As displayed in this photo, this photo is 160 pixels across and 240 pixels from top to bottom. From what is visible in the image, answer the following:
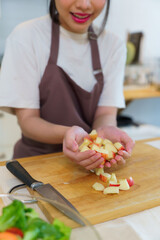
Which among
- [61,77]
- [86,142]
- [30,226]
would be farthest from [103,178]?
[61,77]

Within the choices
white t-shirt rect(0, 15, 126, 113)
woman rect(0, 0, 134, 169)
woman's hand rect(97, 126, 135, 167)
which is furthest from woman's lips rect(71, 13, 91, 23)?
woman's hand rect(97, 126, 135, 167)

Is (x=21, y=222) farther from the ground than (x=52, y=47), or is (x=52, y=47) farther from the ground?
(x=52, y=47)

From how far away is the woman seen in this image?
41.9 inches

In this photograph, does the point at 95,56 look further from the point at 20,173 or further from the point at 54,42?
the point at 20,173

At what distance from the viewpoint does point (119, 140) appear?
A: 0.97 meters

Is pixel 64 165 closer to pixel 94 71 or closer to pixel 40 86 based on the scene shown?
pixel 40 86

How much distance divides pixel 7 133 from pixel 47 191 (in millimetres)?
1672

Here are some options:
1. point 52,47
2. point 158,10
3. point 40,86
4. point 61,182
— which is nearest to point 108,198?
point 61,182

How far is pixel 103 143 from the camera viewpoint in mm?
931

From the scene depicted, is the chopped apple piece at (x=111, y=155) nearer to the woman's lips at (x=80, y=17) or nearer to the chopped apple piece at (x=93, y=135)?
the chopped apple piece at (x=93, y=135)

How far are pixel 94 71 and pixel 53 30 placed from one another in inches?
10.1

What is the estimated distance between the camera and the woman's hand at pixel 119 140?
87cm

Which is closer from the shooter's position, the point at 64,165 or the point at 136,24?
the point at 64,165

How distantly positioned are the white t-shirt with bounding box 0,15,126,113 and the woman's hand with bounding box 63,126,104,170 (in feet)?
0.98
